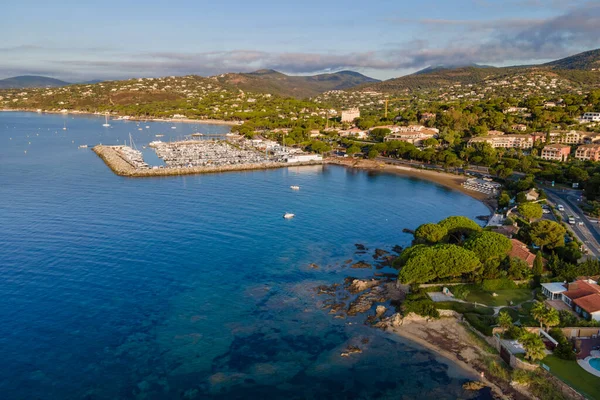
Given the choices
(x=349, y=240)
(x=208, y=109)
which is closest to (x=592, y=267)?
(x=349, y=240)

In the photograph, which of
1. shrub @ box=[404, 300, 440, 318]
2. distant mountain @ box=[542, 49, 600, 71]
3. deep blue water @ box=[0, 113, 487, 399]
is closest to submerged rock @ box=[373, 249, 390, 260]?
deep blue water @ box=[0, 113, 487, 399]

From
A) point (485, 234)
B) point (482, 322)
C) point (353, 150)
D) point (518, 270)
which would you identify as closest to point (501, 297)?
point (518, 270)

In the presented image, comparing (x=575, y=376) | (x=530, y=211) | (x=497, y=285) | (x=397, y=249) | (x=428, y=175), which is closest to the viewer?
(x=575, y=376)

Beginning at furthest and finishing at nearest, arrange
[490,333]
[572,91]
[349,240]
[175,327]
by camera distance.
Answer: [572,91] → [349,240] → [175,327] → [490,333]

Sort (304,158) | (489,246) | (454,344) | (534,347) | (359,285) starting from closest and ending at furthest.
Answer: (534,347) < (454,344) < (489,246) < (359,285) < (304,158)

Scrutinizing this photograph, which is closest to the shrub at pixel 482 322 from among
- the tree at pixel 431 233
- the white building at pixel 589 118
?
the tree at pixel 431 233

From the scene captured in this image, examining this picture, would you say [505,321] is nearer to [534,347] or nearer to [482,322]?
[482,322]

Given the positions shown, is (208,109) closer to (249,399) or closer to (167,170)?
(167,170)
